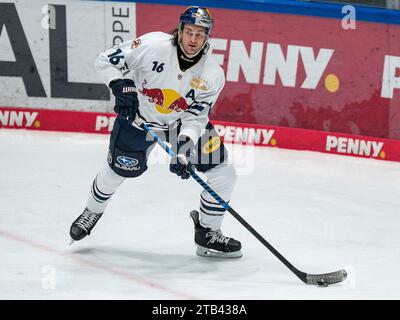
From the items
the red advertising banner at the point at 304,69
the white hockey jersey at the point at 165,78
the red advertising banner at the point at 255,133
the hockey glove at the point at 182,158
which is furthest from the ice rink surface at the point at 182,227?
the white hockey jersey at the point at 165,78

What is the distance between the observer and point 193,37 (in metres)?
4.07

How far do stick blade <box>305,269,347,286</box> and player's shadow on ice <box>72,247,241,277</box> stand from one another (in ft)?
1.30

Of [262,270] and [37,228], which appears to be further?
[37,228]

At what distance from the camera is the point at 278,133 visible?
22.7 feet

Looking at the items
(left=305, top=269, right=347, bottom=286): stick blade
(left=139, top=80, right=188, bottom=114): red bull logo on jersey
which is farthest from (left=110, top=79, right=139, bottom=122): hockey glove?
(left=305, top=269, right=347, bottom=286): stick blade

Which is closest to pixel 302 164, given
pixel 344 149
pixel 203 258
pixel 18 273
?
pixel 344 149

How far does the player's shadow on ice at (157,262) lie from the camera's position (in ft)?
13.8

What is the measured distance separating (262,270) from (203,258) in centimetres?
36

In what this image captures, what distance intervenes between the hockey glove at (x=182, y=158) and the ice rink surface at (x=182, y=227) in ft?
1.62

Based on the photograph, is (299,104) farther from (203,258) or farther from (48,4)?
(203,258)

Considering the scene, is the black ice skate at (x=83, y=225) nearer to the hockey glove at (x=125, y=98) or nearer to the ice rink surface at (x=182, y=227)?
the ice rink surface at (x=182, y=227)

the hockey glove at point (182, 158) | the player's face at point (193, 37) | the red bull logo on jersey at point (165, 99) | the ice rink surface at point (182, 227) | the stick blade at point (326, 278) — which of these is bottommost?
the ice rink surface at point (182, 227)

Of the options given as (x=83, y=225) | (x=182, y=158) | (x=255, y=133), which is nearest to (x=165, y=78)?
(x=182, y=158)
